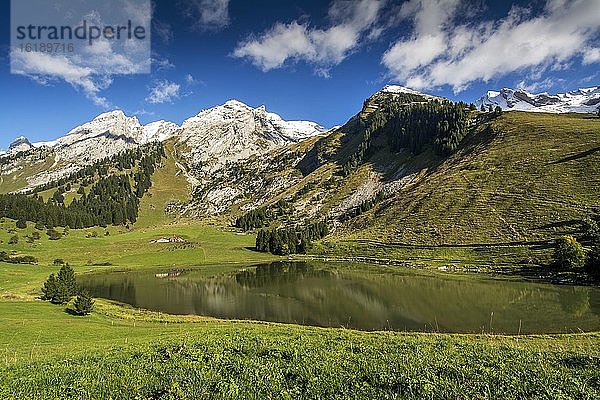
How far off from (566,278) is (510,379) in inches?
3401

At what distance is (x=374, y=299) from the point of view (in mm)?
73375

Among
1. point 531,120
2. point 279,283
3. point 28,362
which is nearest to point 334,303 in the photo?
point 279,283

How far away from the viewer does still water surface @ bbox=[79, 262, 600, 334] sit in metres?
53.9

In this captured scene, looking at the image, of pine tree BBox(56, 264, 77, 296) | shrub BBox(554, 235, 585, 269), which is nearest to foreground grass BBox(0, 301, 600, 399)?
pine tree BBox(56, 264, 77, 296)

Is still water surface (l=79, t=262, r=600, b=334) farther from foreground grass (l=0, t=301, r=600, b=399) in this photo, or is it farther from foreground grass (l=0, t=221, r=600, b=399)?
foreground grass (l=0, t=301, r=600, b=399)

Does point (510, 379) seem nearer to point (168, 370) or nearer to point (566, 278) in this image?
point (168, 370)

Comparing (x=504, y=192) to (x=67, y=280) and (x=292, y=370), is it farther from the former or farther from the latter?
→ (x=292, y=370)

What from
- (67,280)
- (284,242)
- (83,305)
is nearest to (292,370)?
(83,305)

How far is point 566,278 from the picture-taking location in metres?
85.5

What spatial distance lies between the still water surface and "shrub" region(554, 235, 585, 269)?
13.6m

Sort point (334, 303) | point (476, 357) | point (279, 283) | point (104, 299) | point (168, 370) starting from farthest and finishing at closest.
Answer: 1. point (279, 283)
2. point (104, 299)
3. point (334, 303)
4. point (476, 357)
5. point (168, 370)

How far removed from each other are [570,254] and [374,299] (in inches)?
2095

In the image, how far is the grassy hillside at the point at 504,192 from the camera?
118m

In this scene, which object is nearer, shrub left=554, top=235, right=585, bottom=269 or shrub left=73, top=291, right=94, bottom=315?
shrub left=73, top=291, right=94, bottom=315
